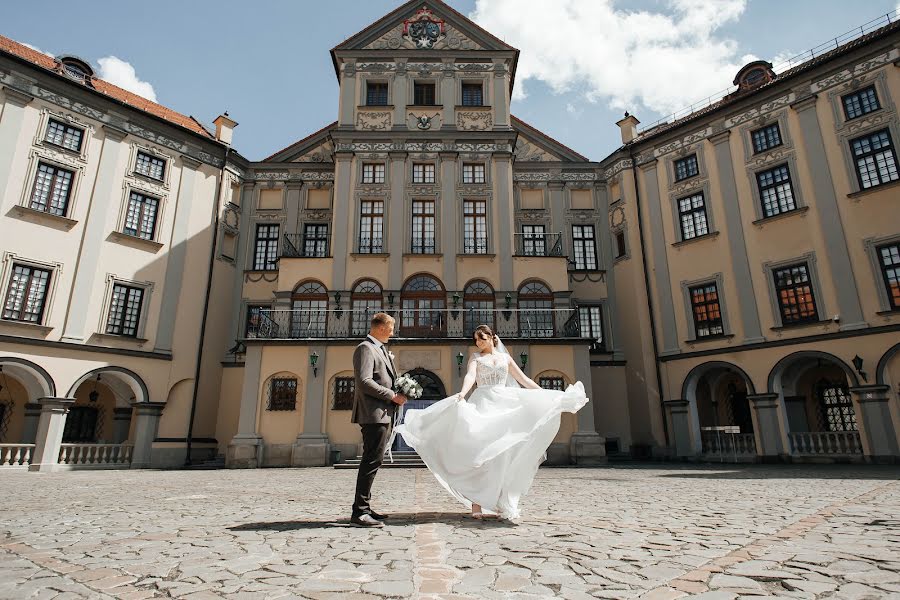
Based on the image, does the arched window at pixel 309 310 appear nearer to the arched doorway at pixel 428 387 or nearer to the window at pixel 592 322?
the arched doorway at pixel 428 387

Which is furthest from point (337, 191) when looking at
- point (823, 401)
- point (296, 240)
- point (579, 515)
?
point (823, 401)

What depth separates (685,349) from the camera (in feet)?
76.1

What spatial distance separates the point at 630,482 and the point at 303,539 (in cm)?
937

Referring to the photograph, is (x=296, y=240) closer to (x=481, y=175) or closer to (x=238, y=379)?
(x=238, y=379)

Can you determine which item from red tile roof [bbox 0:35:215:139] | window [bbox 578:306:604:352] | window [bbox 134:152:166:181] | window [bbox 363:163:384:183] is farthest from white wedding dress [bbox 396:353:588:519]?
red tile roof [bbox 0:35:215:139]

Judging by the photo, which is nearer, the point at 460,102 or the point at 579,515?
the point at 579,515

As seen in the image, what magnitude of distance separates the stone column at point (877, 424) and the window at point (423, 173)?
61.7 ft

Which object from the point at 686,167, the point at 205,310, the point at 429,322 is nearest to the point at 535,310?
the point at 429,322

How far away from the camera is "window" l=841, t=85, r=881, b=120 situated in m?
19.7

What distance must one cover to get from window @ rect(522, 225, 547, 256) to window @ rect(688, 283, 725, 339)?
744 cm

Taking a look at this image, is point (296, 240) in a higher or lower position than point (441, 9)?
lower

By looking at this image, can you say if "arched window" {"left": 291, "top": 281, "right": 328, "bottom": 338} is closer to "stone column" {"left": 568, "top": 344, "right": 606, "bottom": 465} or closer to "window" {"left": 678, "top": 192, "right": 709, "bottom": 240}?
"stone column" {"left": 568, "top": 344, "right": 606, "bottom": 465}

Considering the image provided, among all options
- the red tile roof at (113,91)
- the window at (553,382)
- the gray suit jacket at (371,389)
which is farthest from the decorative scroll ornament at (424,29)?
the gray suit jacket at (371,389)

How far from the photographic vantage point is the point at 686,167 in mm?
24734
